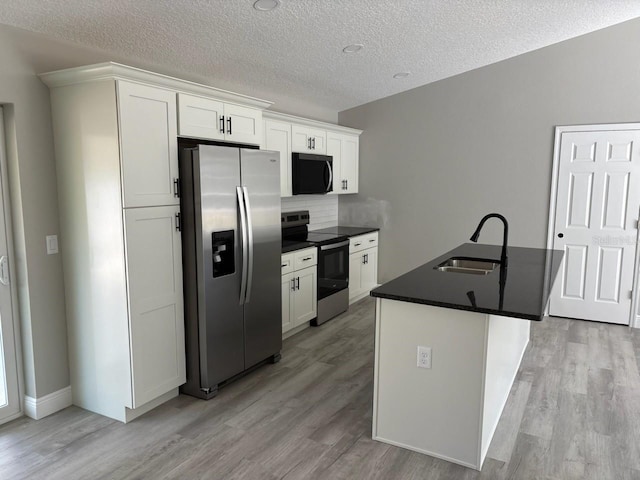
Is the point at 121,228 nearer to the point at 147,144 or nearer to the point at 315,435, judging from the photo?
the point at 147,144

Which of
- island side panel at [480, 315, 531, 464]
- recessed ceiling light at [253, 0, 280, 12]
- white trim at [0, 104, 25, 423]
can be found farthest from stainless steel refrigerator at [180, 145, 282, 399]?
island side panel at [480, 315, 531, 464]

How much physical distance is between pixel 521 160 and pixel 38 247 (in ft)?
15.5

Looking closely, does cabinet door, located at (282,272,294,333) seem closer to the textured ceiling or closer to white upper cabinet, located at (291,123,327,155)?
white upper cabinet, located at (291,123,327,155)

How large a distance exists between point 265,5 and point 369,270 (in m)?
3.73

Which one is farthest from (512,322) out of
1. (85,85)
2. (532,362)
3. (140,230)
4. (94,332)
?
(85,85)

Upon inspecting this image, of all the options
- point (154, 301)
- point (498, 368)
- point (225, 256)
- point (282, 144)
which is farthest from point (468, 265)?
point (154, 301)

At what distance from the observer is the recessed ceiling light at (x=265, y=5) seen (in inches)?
112

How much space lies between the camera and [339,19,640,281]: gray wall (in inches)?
189

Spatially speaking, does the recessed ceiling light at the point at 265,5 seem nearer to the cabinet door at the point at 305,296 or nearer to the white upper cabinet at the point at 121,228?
the white upper cabinet at the point at 121,228

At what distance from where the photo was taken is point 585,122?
4.88 metres

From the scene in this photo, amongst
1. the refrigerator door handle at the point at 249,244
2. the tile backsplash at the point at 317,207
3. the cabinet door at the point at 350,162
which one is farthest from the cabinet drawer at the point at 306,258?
the cabinet door at the point at 350,162

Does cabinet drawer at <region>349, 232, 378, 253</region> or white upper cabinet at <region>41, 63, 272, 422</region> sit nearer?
white upper cabinet at <region>41, 63, 272, 422</region>

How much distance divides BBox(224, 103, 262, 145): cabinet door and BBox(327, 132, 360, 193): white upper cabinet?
1.80 metres

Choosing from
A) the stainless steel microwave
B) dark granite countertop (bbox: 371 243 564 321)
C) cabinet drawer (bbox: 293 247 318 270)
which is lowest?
cabinet drawer (bbox: 293 247 318 270)
